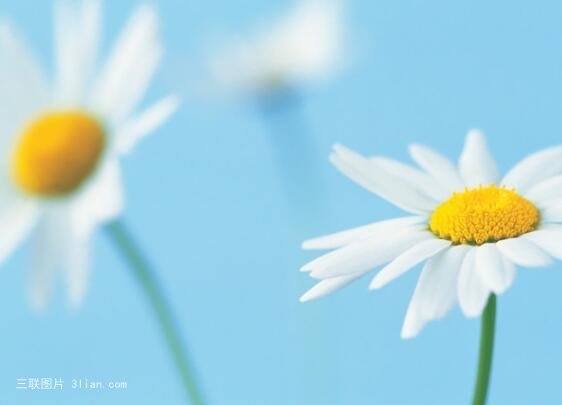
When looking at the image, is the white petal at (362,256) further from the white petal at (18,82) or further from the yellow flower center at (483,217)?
the white petal at (18,82)

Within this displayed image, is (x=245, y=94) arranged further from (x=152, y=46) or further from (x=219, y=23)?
(x=152, y=46)

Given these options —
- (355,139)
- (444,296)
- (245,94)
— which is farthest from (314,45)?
(444,296)

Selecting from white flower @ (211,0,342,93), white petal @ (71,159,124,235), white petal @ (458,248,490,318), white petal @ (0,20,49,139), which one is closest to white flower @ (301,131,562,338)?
white petal @ (458,248,490,318)

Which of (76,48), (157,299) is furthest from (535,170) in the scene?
(76,48)

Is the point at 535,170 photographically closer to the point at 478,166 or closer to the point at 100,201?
the point at 478,166

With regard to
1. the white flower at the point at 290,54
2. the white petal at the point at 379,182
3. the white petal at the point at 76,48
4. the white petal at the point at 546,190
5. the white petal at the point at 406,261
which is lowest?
the white petal at the point at 406,261

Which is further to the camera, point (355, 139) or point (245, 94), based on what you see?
point (355, 139)

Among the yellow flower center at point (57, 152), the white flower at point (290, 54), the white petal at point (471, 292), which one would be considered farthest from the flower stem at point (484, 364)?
the white flower at point (290, 54)
